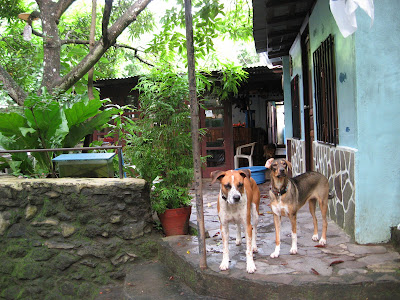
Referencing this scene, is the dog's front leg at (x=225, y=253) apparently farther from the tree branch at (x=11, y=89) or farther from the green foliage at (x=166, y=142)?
the tree branch at (x=11, y=89)

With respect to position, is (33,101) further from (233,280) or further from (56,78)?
(233,280)

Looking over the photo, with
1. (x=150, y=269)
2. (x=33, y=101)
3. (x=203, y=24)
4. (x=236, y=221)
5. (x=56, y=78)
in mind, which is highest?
(x=203, y=24)

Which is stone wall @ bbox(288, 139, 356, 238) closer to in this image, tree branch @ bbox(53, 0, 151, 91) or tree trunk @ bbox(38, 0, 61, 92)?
tree branch @ bbox(53, 0, 151, 91)

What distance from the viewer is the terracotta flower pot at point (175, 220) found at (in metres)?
5.01

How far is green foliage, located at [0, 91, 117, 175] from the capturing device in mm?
5242

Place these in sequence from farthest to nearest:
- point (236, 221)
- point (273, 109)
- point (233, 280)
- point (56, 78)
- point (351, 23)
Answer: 1. point (273, 109)
2. point (56, 78)
3. point (236, 221)
4. point (233, 280)
5. point (351, 23)

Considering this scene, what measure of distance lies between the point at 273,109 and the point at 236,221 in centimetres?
1142

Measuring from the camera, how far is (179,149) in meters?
5.07

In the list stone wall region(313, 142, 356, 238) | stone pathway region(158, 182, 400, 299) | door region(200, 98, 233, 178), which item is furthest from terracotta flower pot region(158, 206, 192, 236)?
door region(200, 98, 233, 178)

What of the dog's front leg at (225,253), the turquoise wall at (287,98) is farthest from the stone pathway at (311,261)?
the turquoise wall at (287,98)

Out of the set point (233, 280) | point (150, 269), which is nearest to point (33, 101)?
point (150, 269)

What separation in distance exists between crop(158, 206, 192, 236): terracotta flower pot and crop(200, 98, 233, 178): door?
18.9ft

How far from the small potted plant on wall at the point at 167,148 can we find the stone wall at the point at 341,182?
5.98 ft

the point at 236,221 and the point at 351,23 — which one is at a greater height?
the point at 351,23
